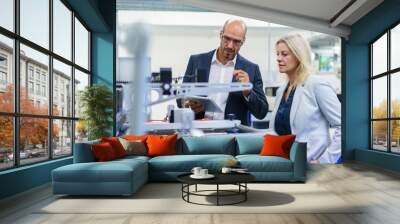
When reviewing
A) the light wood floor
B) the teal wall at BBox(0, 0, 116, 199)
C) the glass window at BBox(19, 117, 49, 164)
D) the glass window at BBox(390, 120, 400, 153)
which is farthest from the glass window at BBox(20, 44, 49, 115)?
the glass window at BBox(390, 120, 400, 153)

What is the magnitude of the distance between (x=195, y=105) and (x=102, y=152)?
3.75 metres

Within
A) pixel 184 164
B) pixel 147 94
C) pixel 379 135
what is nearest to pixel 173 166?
pixel 184 164

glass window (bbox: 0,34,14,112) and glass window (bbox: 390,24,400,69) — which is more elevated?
glass window (bbox: 390,24,400,69)

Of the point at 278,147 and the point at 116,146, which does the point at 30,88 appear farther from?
the point at 278,147

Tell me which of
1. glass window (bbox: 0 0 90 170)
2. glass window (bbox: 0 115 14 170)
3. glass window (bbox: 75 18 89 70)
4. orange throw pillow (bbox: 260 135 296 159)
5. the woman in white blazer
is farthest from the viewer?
the woman in white blazer

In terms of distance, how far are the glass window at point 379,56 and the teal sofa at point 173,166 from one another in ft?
12.6

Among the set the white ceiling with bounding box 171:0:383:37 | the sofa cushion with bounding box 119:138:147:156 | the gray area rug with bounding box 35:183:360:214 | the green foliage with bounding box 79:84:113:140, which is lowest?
the gray area rug with bounding box 35:183:360:214

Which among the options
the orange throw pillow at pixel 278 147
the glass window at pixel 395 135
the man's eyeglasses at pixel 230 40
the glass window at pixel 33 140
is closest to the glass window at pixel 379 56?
the glass window at pixel 395 135

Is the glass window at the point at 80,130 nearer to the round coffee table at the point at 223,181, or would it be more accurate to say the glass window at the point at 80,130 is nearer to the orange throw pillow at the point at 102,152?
the orange throw pillow at the point at 102,152

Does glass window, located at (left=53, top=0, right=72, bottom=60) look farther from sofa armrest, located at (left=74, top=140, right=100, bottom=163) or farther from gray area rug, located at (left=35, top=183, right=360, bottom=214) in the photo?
gray area rug, located at (left=35, top=183, right=360, bottom=214)

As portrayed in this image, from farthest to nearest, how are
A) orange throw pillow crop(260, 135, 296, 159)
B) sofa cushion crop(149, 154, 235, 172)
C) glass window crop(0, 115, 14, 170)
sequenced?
orange throw pillow crop(260, 135, 296, 159), sofa cushion crop(149, 154, 235, 172), glass window crop(0, 115, 14, 170)

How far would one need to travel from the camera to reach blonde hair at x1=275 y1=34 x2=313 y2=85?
29.8 ft

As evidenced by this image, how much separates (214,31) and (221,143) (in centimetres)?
348

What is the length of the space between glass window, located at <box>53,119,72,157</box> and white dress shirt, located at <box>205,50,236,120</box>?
3.21 m
